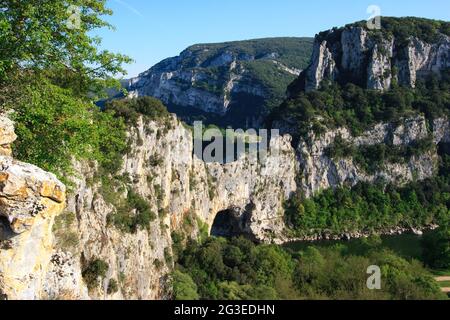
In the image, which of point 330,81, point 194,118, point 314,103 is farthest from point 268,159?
point 194,118

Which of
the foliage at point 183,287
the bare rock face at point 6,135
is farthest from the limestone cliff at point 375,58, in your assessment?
the bare rock face at point 6,135

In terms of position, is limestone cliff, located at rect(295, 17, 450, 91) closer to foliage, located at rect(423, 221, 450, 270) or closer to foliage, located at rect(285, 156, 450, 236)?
foliage, located at rect(285, 156, 450, 236)

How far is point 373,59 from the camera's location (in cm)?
10319

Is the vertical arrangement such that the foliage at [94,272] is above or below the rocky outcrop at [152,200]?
below

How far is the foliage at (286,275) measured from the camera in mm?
37719

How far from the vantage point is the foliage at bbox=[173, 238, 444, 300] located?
37719mm

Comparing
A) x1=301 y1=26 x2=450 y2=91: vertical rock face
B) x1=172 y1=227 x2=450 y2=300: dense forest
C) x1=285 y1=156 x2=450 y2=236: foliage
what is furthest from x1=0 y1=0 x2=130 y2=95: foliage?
x1=301 y1=26 x2=450 y2=91: vertical rock face

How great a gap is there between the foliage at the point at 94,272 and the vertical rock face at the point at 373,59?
3422 inches

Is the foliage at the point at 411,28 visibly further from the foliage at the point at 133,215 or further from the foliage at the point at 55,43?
the foliage at the point at 55,43

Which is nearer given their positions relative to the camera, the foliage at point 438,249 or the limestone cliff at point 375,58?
the foliage at point 438,249

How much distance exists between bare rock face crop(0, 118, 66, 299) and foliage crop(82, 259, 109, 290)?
699 inches

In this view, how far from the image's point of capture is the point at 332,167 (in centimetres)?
9500

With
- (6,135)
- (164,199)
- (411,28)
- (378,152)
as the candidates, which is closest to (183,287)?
(164,199)
